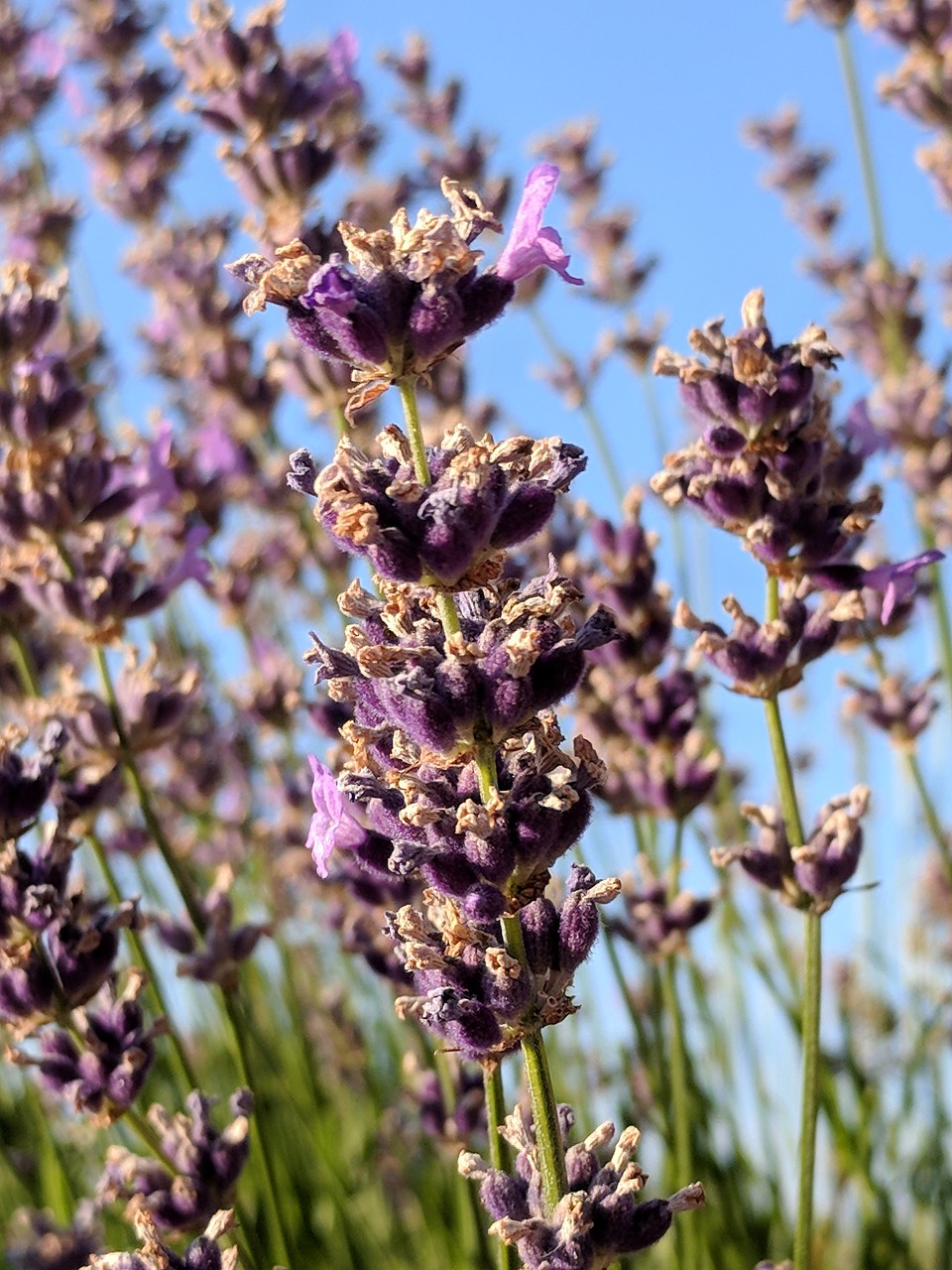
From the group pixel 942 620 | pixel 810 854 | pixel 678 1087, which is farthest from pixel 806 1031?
pixel 942 620

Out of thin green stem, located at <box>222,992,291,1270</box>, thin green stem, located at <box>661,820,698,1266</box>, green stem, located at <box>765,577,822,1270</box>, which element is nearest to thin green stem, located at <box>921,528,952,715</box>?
thin green stem, located at <box>661,820,698,1266</box>

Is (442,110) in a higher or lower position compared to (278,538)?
higher

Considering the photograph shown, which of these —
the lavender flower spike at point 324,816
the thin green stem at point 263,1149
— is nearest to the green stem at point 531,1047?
the lavender flower spike at point 324,816

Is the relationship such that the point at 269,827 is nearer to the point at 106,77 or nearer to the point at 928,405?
the point at 928,405

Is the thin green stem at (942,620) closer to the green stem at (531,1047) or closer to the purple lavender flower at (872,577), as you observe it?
the purple lavender flower at (872,577)

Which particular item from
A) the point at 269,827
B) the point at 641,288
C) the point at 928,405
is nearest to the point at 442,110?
the point at 641,288
